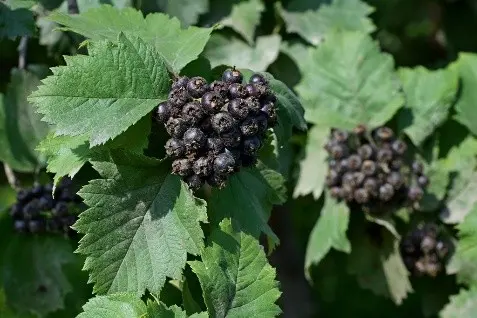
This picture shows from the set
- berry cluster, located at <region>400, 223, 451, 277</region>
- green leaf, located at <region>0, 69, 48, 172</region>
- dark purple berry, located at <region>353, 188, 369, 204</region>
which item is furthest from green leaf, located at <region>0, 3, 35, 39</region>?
berry cluster, located at <region>400, 223, 451, 277</region>

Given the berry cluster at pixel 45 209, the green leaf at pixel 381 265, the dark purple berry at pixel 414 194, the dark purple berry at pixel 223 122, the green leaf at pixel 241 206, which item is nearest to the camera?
the dark purple berry at pixel 223 122

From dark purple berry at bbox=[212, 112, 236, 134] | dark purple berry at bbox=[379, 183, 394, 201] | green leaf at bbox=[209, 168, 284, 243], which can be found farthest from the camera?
dark purple berry at bbox=[379, 183, 394, 201]

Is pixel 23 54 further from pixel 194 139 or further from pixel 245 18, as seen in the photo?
pixel 194 139

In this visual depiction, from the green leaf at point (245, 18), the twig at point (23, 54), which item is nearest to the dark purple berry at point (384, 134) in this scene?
the green leaf at point (245, 18)

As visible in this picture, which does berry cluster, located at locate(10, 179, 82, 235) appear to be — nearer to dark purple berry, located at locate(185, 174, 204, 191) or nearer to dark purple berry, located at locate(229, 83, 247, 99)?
dark purple berry, located at locate(185, 174, 204, 191)

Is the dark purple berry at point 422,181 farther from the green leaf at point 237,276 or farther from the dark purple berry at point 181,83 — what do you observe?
the dark purple berry at point 181,83

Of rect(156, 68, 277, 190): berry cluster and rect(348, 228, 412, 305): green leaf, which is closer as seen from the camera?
rect(156, 68, 277, 190): berry cluster
